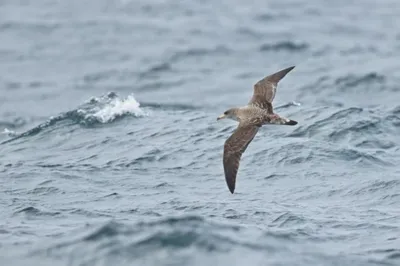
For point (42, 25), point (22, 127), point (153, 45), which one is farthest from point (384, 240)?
point (42, 25)

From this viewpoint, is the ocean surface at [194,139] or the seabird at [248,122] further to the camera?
the seabird at [248,122]

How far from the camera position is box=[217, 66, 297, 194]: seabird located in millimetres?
13117

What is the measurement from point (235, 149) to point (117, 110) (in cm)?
638

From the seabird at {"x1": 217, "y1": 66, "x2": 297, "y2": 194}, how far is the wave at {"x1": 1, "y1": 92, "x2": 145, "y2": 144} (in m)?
5.06

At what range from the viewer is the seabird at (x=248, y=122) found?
13117 mm

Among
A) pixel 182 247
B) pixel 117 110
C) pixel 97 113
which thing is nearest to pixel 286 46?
pixel 117 110

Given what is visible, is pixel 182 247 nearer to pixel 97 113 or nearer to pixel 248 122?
pixel 248 122

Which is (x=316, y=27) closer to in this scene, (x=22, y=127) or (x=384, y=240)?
(x=22, y=127)

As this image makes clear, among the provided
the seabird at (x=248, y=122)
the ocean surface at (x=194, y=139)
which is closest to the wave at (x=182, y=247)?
the ocean surface at (x=194, y=139)

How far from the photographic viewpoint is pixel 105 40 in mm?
28859

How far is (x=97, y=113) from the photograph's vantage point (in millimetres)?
19078

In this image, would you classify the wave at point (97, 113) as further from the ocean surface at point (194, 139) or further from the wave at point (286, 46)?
the wave at point (286, 46)

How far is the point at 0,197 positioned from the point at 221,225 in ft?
12.9

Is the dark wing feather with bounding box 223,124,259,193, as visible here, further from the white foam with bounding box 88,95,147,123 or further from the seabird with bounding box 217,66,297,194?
the white foam with bounding box 88,95,147,123
